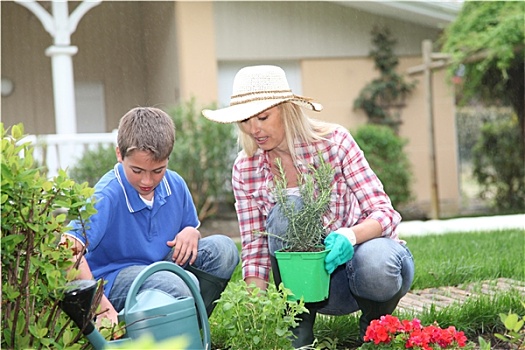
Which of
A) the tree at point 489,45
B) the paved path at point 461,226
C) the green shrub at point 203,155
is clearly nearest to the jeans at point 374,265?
the paved path at point 461,226

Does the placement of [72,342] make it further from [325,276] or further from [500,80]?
[500,80]

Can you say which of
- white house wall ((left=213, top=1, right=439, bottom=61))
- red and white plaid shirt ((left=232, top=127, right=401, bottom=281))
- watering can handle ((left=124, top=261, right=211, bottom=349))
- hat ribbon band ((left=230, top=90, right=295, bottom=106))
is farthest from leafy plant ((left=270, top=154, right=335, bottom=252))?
white house wall ((left=213, top=1, right=439, bottom=61))

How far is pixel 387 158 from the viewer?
9445 millimetres

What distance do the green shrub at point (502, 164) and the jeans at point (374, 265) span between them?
8.01 metres

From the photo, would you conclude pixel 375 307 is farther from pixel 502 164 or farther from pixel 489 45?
pixel 502 164

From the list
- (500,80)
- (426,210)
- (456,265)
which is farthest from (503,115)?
(456,265)

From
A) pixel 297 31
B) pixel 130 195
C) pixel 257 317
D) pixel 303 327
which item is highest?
pixel 297 31

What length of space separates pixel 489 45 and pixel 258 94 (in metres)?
6.09

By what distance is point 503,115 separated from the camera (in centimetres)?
1123

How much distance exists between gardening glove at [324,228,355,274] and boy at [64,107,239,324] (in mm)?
477

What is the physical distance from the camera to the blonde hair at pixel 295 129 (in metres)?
2.83

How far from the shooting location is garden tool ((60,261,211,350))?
1781mm

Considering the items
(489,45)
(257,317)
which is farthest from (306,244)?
(489,45)

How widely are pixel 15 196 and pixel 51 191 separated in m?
0.12
